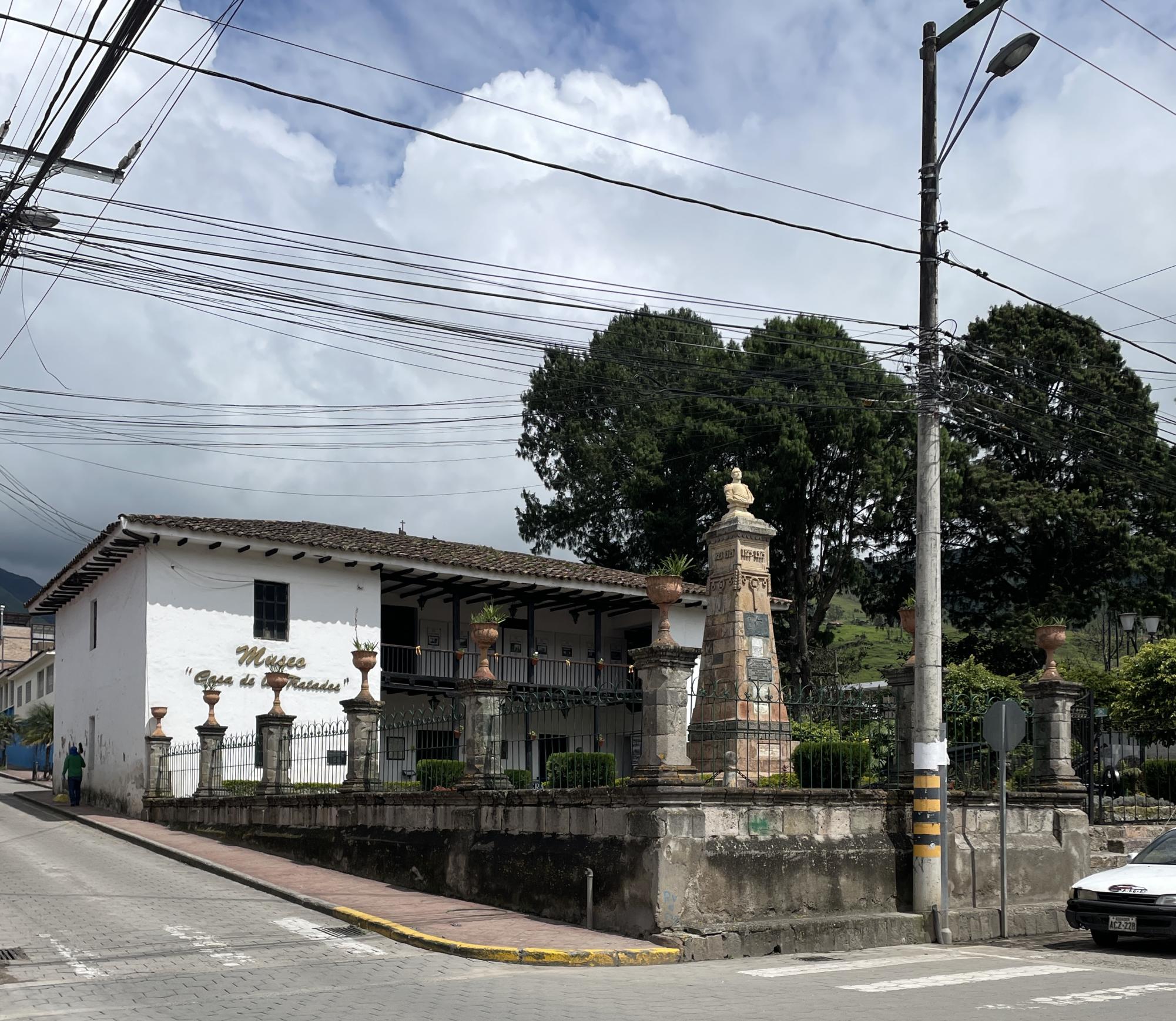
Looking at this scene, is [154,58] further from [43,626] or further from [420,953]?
[43,626]

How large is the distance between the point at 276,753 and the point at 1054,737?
12.7 meters

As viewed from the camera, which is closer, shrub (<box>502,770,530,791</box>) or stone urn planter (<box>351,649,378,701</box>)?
shrub (<box>502,770,530,791</box>)

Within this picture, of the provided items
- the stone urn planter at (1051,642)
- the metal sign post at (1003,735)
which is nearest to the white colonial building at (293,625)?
the stone urn planter at (1051,642)

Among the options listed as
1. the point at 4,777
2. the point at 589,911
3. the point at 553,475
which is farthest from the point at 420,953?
the point at 4,777

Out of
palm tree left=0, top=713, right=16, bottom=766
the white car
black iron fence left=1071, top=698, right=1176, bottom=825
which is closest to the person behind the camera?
the white car

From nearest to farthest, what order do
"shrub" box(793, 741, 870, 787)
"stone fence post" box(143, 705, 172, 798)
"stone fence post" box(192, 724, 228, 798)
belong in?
"shrub" box(793, 741, 870, 787), "stone fence post" box(192, 724, 228, 798), "stone fence post" box(143, 705, 172, 798)

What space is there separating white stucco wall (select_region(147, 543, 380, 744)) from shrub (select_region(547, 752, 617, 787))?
14.7 meters

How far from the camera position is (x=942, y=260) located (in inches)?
566

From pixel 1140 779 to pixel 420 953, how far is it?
16.6 metres

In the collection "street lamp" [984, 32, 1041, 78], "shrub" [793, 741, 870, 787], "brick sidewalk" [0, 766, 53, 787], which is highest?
"street lamp" [984, 32, 1041, 78]

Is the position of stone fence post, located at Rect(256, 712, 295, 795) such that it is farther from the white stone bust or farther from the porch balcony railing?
the porch balcony railing

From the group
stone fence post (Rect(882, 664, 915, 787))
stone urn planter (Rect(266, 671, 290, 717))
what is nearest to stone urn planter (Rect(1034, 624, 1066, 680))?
stone fence post (Rect(882, 664, 915, 787))

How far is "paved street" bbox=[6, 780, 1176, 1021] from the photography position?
9008 mm

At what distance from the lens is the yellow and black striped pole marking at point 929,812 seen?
13430mm
